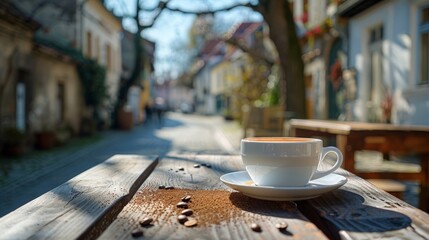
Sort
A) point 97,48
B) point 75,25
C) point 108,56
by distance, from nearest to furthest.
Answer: point 75,25 → point 97,48 → point 108,56

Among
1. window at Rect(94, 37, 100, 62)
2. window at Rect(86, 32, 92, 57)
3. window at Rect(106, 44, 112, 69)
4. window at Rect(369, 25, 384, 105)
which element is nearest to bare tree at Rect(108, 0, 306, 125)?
window at Rect(369, 25, 384, 105)

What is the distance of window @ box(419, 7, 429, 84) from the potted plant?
845 centimetres

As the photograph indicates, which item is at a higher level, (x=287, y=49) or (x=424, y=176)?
(x=287, y=49)

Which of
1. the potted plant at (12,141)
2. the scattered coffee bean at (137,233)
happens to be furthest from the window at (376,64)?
the scattered coffee bean at (137,233)

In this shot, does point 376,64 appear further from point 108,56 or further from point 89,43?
point 108,56

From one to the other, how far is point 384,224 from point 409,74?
8.75 m

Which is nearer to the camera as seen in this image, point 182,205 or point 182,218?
point 182,218

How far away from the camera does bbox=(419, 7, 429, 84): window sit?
29.0ft

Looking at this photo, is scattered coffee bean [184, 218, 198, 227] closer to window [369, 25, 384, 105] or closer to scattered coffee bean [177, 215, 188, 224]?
scattered coffee bean [177, 215, 188, 224]

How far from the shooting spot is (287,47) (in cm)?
1101

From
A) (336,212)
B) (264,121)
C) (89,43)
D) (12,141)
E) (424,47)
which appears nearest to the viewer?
(336,212)

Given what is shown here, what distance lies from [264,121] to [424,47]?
465cm

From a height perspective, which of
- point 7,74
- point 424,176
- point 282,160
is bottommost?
point 424,176

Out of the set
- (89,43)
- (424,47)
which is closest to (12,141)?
(424,47)
